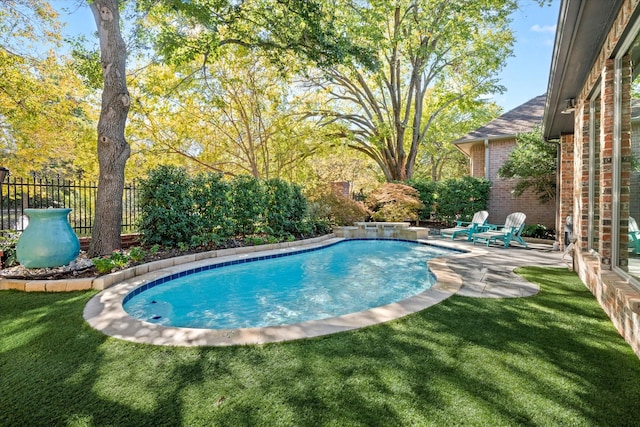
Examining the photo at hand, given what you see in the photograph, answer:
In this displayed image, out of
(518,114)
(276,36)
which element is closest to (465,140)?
(518,114)

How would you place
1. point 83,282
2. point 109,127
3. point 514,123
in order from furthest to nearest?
point 514,123 < point 109,127 < point 83,282

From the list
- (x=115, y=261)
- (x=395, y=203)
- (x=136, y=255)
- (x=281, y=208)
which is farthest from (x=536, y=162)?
(x=115, y=261)

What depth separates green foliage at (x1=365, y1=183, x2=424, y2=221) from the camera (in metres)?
13.0

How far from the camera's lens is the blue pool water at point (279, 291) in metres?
4.64

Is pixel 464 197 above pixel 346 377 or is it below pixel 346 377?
above

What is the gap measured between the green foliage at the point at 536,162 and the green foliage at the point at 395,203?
138 inches

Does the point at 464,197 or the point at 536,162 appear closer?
the point at 536,162

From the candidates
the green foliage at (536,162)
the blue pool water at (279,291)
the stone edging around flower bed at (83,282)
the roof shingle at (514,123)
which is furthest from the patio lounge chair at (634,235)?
the roof shingle at (514,123)

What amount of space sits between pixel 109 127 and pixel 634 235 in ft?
26.8

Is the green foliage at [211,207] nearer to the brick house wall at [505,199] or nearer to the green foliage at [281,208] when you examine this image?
the green foliage at [281,208]

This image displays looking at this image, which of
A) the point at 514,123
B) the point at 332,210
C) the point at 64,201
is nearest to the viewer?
the point at 64,201

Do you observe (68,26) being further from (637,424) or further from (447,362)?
(637,424)

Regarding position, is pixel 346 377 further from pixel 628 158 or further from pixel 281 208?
pixel 281 208

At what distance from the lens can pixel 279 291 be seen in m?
5.95
